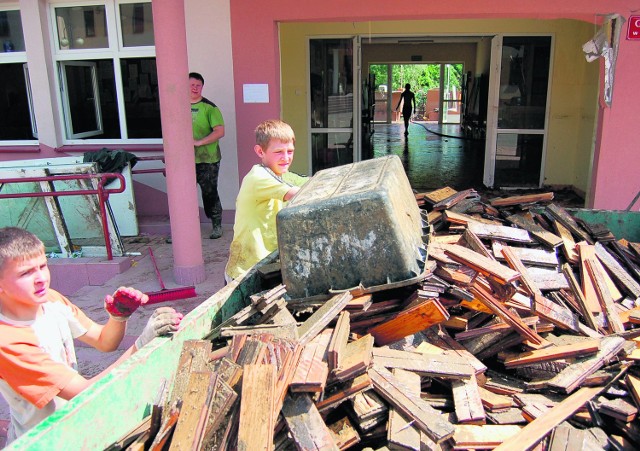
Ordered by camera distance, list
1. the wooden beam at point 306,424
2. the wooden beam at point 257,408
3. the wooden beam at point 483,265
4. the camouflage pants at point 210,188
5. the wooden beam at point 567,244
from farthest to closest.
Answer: the camouflage pants at point 210,188
the wooden beam at point 567,244
the wooden beam at point 483,265
the wooden beam at point 306,424
the wooden beam at point 257,408

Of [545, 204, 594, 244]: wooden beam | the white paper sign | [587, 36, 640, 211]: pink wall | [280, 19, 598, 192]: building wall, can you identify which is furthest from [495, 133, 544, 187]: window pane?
[545, 204, 594, 244]: wooden beam

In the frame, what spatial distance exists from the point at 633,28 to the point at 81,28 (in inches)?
310

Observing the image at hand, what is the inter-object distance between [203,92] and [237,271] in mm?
4807

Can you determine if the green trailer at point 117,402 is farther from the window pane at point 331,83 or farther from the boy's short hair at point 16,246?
the window pane at point 331,83

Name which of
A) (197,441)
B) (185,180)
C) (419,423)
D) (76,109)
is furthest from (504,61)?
(197,441)

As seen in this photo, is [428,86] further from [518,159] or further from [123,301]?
[123,301]

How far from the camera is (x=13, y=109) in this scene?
8703 millimetres

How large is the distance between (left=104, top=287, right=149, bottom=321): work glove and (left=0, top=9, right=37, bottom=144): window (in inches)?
293

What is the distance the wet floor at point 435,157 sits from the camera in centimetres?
1036

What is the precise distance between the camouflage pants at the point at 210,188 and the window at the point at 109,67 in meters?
1.72

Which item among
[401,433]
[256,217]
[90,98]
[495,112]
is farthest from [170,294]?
[495,112]

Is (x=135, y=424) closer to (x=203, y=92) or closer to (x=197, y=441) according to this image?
(x=197, y=441)

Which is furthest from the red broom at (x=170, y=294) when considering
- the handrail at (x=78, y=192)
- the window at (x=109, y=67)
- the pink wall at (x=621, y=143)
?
the pink wall at (x=621, y=143)

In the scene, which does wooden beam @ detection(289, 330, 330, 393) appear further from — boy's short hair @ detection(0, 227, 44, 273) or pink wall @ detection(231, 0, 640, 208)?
pink wall @ detection(231, 0, 640, 208)
